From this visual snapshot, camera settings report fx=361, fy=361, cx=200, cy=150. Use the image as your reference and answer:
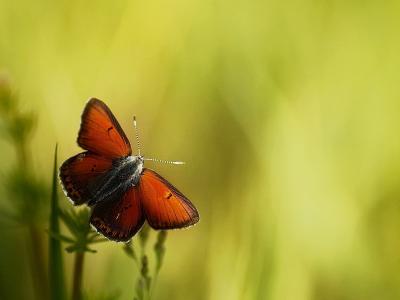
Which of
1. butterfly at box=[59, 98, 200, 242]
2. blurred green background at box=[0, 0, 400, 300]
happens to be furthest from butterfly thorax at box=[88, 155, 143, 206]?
blurred green background at box=[0, 0, 400, 300]

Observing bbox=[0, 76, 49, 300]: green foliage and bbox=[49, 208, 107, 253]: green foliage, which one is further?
bbox=[0, 76, 49, 300]: green foliage

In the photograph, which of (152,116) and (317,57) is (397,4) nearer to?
(317,57)

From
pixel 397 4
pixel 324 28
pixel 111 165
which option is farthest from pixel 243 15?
pixel 111 165

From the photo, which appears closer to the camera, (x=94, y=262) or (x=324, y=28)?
(x=94, y=262)

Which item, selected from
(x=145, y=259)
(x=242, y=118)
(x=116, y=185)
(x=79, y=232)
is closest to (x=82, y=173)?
(x=116, y=185)

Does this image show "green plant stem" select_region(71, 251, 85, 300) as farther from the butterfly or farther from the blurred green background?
the blurred green background

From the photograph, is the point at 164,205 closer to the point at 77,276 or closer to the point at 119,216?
the point at 119,216

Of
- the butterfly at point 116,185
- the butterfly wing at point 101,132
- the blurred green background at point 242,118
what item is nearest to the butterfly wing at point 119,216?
the butterfly at point 116,185

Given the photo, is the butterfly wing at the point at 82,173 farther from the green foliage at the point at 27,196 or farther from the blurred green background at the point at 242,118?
the blurred green background at the point at 242,118
